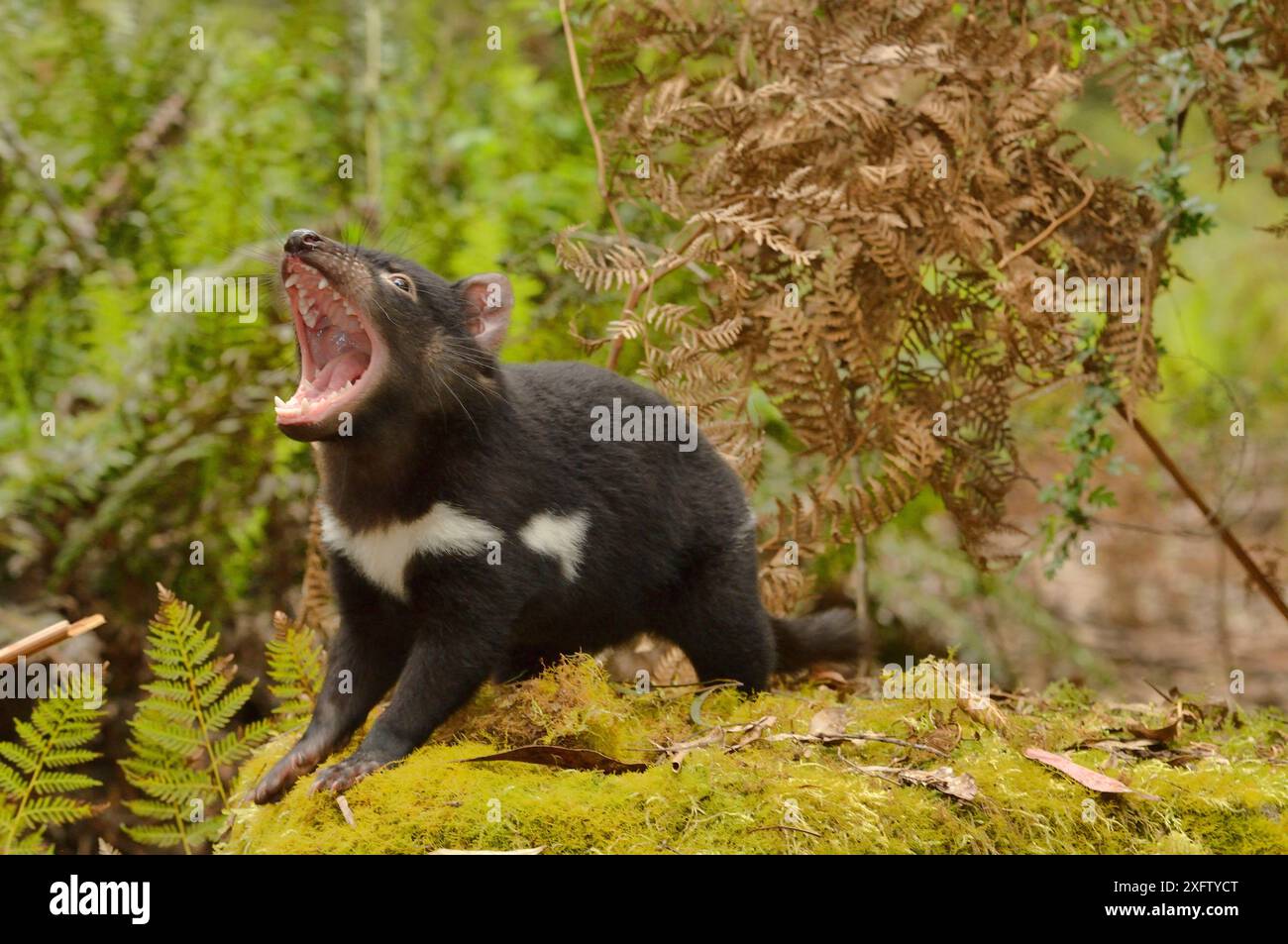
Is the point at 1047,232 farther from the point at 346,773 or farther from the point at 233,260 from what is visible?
the point at 233,260

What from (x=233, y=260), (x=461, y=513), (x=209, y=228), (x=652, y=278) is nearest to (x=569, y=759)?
(x=461, y=513)

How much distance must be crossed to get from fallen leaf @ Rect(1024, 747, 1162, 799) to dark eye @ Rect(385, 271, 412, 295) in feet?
7.24

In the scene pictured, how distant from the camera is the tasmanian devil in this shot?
143 inches

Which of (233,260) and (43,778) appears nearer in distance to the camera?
(43,778)

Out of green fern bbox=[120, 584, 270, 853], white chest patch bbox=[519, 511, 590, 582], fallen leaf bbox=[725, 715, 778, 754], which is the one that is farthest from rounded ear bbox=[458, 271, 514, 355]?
fallen leaf bbox=[725, 715, 778, 754]

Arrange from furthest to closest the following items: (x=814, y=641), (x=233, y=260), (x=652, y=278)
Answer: (x=233, y=260)
(x=814, y=641)
(x=652, y=278)

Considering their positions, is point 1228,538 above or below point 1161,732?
above

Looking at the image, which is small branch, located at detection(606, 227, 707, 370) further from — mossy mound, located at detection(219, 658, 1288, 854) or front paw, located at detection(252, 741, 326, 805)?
front paw, located at detection(252, 741, 326, 805)

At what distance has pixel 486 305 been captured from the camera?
3.96m

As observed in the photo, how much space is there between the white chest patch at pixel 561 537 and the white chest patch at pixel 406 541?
157mm

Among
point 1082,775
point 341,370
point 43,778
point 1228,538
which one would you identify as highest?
point 341,370

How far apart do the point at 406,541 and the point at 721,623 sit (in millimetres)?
1127

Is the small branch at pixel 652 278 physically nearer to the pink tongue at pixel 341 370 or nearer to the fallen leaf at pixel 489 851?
the pink tongue at pixel 341 370
